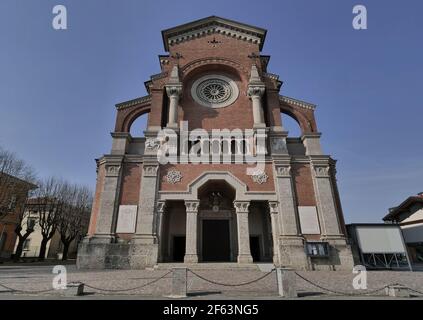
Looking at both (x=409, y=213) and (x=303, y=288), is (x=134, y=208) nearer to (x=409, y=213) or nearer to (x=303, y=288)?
(x=303, y=288)

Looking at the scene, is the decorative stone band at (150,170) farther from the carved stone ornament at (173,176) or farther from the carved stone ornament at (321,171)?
the carved stone ornament at (321,171)

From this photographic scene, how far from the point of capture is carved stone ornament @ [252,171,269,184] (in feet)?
59.9

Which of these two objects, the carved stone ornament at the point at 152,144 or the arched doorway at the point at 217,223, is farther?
the carved stone ornament at the point at 152,144

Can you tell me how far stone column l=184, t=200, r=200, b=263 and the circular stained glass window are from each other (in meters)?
9.35

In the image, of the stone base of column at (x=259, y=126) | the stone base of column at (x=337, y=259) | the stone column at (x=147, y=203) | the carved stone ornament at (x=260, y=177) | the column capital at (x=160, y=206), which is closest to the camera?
the stone base of column at (x=337, y=259)

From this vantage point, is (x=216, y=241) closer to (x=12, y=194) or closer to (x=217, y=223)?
(x=217, y=223)

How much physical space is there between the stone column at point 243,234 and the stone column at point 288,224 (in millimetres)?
2140

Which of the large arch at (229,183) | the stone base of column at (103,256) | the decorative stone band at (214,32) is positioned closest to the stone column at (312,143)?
the large arch at (229,183)

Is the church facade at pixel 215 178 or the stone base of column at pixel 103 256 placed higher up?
the church facade at pixel 215 178

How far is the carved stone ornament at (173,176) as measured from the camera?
714 inches

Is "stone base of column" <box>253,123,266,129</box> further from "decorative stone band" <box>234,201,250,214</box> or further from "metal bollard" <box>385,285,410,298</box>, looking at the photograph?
"metal bollard" <box>385,285,410,298</box>

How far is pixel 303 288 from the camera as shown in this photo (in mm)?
9125

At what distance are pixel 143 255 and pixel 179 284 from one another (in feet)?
29.2
